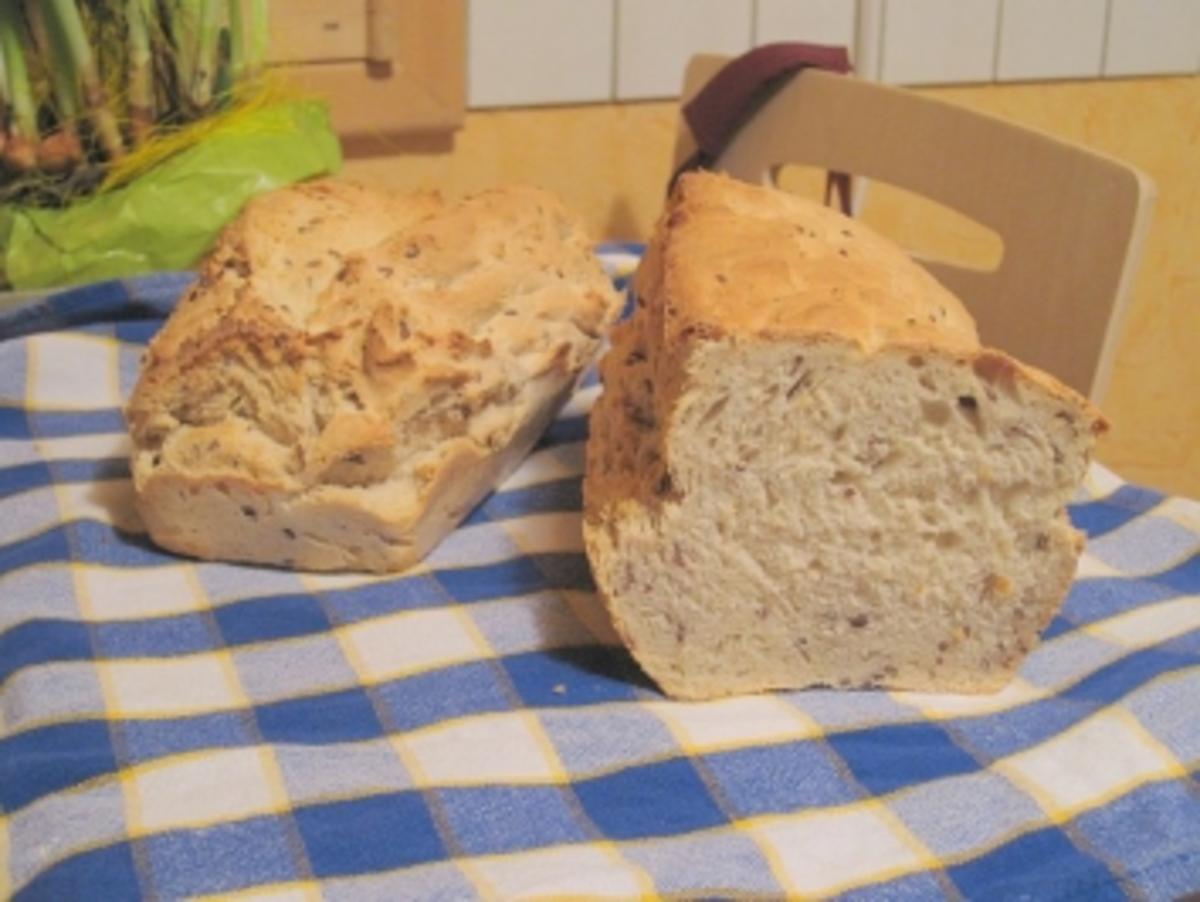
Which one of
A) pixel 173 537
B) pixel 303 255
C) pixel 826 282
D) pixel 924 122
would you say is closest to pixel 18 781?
pixel 173 537

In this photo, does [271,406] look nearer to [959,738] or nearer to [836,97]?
[959,738]

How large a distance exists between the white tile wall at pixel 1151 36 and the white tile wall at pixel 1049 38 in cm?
3

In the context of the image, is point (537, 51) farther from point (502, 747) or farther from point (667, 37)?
point (502, 747)

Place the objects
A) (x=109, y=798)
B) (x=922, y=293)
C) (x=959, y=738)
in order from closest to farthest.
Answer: (x=109, y=798), (x=959, y=738), (x=922, y=293)

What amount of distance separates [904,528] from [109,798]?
48 centimetres

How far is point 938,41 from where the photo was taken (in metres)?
2.09

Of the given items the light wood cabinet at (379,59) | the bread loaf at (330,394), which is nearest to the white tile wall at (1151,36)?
the light wood cabinet at (379,59)

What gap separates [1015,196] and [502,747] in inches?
33.6

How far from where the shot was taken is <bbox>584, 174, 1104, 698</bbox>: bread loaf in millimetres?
912

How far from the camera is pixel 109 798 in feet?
2.62

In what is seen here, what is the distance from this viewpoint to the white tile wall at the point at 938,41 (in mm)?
2064

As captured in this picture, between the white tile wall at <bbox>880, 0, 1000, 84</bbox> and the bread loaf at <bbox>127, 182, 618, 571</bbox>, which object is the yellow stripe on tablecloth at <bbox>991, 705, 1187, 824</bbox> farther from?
the white tile wall at <bbox>880, 0, 1000, 84</bbox>

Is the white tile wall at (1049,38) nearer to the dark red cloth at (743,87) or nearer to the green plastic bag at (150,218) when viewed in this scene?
the dark red cloth at (743,87)

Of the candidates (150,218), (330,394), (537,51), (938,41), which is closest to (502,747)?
(330,394)
